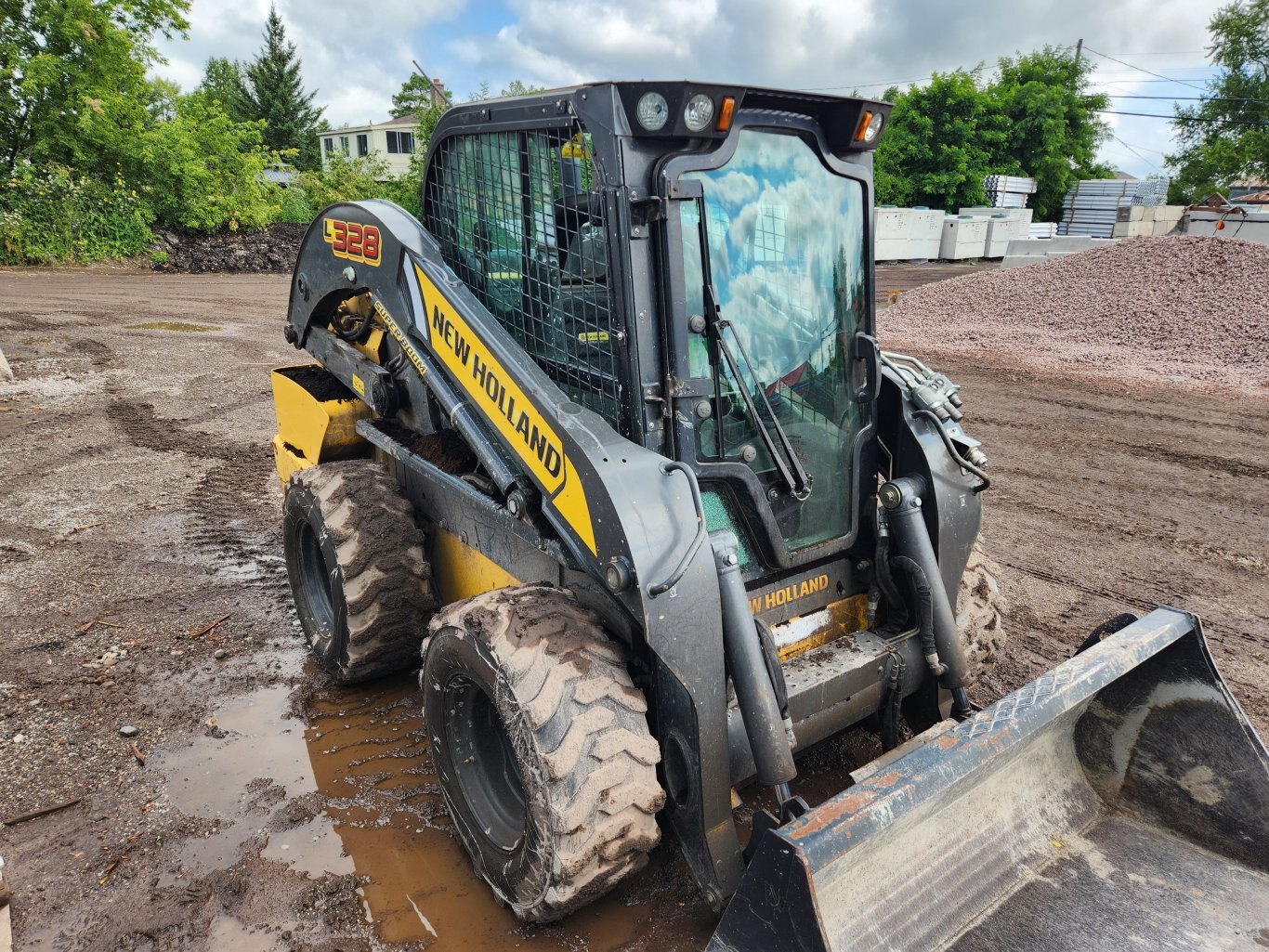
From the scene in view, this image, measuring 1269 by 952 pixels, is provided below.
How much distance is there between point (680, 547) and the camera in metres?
2.36

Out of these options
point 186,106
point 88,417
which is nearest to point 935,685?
point 88,417

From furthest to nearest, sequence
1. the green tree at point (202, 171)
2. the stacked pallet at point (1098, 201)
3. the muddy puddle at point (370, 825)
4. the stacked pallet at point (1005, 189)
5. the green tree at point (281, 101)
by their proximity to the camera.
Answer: the green tree at point (281, 101)
the stacked pallet at point (1098, 201)
the stacked pallet at point (1005, 189)
the green tree at point (202, 171)
the muddy puddle at point (370, 825)

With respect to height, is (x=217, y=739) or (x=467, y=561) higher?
(x=467, y=561)

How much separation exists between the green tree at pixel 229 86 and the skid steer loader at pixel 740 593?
162 ft

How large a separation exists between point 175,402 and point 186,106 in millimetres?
17960

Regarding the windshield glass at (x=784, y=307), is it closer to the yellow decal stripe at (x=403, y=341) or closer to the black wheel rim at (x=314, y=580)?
the yellow decal stripe at (x=403, y=341)

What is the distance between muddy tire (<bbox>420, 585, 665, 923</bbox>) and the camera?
229cm

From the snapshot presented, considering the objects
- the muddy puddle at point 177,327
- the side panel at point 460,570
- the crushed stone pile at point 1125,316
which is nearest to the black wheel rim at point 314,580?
the side panel at point 460,570

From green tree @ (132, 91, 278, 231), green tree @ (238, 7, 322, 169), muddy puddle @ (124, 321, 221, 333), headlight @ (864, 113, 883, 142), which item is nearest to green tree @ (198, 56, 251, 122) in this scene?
green tree @ (238, 7, 322, 169)

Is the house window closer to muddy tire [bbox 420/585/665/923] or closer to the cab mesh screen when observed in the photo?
the cab mesh screen

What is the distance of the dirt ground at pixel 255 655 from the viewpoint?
277cm

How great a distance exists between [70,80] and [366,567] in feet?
73.6

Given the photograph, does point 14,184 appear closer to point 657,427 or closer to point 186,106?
point 186,106

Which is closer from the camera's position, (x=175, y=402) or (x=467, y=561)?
(x=467, y=561)
